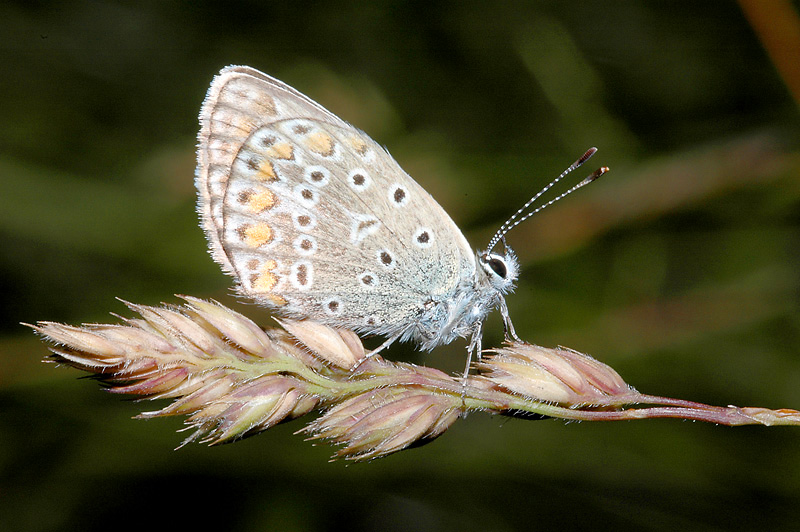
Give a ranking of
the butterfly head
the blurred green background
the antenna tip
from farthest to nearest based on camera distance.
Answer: the blurred green background, the butterfly head, the antenna tip

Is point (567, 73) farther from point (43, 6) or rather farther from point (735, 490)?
point (43, 6)

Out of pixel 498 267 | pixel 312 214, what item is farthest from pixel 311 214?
pixel 498 267

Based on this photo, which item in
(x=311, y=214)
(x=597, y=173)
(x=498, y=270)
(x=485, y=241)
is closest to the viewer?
(x=597, y=173)

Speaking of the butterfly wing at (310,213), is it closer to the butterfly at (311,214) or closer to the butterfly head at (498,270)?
the butterfly at (311,214)

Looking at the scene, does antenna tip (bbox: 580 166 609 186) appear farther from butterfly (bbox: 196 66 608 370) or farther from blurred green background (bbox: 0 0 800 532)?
blurred green background (bbox: 0 0 800 532)

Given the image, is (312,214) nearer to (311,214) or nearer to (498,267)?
(311,214)

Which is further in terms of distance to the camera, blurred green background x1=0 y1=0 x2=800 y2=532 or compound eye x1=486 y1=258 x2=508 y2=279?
blurred green background x1=0 y1=0 x2=800 y2=532

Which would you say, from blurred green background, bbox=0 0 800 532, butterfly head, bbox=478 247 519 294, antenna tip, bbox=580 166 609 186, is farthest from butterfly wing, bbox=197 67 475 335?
blurred green background, bbox=0 0 800 532

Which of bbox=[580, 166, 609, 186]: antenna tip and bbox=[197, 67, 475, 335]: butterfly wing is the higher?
bbox=[580, 166, 609, 186]: antenna tip
